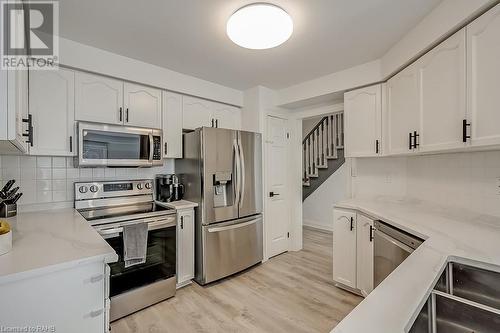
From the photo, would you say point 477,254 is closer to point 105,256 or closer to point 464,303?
point 464,303

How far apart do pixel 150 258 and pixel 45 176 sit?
3.99 ft

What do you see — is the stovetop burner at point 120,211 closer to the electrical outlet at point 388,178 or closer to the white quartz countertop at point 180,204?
the white quartz countertop at point 180,204

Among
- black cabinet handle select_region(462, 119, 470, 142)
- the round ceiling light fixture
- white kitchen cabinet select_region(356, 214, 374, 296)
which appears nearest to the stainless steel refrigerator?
the round ceiling light fixture

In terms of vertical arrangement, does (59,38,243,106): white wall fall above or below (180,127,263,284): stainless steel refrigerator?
above

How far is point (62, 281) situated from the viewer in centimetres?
99

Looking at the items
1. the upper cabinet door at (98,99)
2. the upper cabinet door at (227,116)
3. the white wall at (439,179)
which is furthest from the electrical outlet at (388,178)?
the upper cabinet door at (98,99)

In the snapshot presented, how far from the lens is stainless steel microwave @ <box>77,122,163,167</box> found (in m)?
1.98

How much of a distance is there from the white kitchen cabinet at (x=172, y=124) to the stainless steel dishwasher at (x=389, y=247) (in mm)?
2196

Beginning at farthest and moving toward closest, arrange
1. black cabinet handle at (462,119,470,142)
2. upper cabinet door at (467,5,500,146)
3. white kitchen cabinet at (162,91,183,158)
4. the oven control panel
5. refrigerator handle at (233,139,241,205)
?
refrigerator handle at (233,139,241,205) < white kitchen cabinet at (162,91,183,158) < the oven control panel < black cabinet handle at (462,119,470,142) < upper cabinet door at (467,5,500,146)

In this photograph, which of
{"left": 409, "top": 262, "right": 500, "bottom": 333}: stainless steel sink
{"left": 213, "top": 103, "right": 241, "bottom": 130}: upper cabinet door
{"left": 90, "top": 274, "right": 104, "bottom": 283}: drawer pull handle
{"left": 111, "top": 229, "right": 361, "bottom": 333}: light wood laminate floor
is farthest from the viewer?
{"left": 213, "top": 103, "right": 241, "bottom": 130}: upper cabinet door

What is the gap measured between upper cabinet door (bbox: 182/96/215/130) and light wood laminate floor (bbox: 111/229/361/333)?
1.87 m

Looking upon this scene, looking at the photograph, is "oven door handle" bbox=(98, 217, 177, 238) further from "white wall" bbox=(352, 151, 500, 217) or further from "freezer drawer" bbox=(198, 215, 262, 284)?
"white wall" bbox=(352, 151, 500, 217)

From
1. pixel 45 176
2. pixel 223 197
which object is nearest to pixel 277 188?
pixel 223 197

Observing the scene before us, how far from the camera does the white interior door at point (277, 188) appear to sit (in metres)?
3.19
